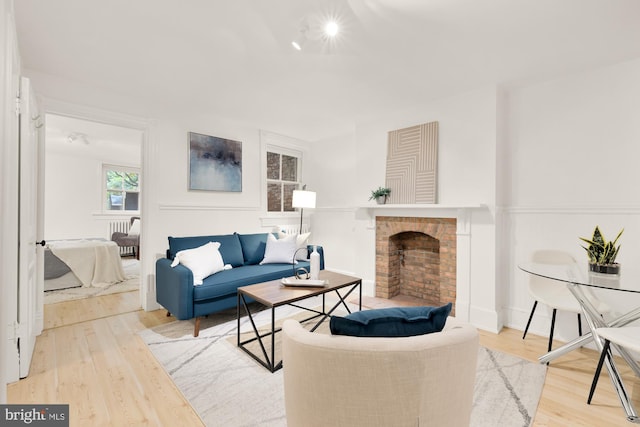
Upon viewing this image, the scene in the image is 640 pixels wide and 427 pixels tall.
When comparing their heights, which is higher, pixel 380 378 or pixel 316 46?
pixel 316 46

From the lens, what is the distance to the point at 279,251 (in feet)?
12.5

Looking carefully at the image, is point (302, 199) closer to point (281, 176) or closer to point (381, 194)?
point (281, 176)

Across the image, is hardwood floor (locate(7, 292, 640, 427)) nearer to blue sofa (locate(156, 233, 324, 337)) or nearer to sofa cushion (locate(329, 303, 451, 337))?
blue sofa (locate(156, 233, 324, 337))

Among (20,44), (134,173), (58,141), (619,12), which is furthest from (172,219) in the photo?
(134,173)

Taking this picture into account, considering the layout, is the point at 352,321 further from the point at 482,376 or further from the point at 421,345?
the point at 482,376

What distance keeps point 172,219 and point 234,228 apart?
0.85 metres

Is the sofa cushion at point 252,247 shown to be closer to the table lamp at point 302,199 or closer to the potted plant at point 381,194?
the table lamp at point 302,199

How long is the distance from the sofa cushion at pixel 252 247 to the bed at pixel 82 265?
2.30 metres

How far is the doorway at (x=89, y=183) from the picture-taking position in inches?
196

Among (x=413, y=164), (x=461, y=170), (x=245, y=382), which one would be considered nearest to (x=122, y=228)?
(x=245, y=382)

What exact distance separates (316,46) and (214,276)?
7.78 feet

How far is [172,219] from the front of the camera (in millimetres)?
3555

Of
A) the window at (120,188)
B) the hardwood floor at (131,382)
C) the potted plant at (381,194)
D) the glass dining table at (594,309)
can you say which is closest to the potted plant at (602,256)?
the glass dining table at (594,309)

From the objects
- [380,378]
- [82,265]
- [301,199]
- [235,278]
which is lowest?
[82,265]
